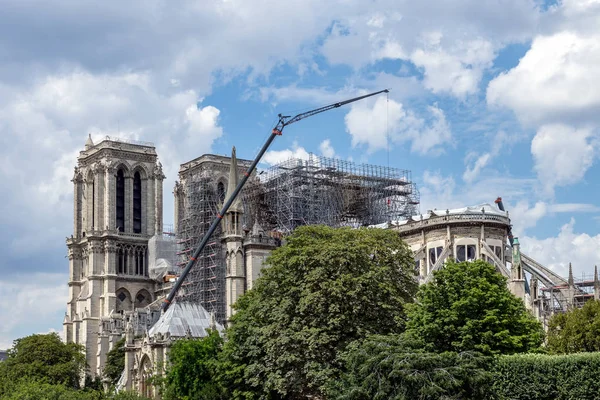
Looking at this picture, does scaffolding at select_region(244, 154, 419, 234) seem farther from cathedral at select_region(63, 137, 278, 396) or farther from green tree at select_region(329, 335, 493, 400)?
green tree at select_region(329, 335, 493, 400)

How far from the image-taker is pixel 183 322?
88.8m

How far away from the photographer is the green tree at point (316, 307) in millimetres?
56094

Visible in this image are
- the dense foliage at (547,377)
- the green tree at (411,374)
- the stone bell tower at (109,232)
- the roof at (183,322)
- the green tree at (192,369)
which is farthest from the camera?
the stone bell tower at (109,232)

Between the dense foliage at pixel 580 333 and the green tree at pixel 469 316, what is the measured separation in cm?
1300

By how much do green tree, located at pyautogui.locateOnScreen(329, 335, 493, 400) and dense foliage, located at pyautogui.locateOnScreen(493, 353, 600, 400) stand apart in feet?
3.08

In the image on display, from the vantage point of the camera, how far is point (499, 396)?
4781 cm

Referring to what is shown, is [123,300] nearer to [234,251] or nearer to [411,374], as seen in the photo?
[234,251]

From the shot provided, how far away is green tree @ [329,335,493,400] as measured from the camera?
147 feet

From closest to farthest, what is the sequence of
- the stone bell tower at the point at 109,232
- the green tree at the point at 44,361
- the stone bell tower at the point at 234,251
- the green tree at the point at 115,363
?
the green tree at the point at 44,361
the stone bell tower at the point at 234,251
the green tree at the point at 115,363
the stone bell tower at the point at 109,232

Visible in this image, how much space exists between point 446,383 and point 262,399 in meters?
18.1

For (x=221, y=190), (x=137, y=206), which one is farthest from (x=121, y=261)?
(x=221, y=190)

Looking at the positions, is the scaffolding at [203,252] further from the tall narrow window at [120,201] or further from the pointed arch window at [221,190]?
the tall narrow window at [120,201]

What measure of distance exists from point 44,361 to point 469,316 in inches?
2485

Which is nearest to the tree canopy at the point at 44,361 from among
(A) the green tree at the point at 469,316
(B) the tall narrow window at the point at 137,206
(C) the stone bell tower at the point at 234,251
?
(C) the stone bell tower at the point at 234,251
